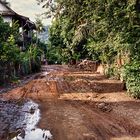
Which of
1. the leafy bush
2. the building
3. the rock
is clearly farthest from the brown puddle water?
the building

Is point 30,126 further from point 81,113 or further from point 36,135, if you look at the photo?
point 81,113

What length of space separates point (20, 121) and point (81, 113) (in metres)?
2.99

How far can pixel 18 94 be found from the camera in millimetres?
24484

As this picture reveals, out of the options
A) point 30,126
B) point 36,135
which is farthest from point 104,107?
point 36,135

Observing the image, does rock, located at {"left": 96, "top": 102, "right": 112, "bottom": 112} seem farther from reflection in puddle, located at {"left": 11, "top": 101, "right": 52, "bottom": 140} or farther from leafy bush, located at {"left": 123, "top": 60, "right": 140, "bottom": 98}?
reflection in puddle, located at {"left": 11, "top": 101, "right": 52, "bottom": 140}

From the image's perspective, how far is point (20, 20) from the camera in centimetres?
6303

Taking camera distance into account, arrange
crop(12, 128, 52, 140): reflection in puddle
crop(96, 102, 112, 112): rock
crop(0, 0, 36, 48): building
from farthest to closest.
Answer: crop(0, 0, 36, 48): building → crop(96, 102, 112, 112): rock → crop(12, 128, 52, 140): reflection in puddle

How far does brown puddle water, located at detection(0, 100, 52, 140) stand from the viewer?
1273 cm

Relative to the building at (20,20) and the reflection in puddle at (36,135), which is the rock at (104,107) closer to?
the reflection in puddle at (36,135)

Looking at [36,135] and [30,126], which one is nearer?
[36,135]

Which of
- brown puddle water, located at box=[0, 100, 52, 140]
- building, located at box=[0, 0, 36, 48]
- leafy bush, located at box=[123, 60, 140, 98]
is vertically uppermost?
building, located at box=[0, 0, 36, 48]

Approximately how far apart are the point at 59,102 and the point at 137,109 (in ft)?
14.4

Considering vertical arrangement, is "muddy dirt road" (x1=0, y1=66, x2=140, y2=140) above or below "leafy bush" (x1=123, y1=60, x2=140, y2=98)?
below

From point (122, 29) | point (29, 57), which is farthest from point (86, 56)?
point (122, 29)
